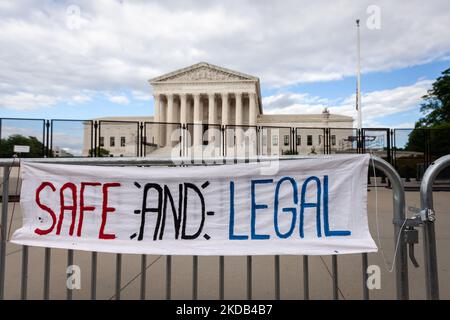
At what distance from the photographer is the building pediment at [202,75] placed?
7188cm

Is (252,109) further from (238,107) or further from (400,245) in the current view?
→ (400,245)

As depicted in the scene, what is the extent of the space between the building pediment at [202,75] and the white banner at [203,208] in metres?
70.8

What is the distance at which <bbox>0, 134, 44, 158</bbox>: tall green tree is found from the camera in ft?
→ 48.6

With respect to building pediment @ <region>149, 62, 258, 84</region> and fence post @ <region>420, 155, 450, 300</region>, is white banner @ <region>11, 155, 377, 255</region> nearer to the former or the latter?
fence post @ <region>420, 155, 450, 300</region>

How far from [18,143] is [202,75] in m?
61.1

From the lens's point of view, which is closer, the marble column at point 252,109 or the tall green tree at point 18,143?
the tall green tree at point 18,143

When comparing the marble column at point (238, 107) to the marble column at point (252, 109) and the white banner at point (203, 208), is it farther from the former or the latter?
the white banner at point (203, 208)

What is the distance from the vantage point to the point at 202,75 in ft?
241

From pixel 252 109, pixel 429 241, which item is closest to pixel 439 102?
pixel 252 109

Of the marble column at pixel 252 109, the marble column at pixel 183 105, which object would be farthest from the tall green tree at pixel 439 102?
the marble column at pixel 183 105

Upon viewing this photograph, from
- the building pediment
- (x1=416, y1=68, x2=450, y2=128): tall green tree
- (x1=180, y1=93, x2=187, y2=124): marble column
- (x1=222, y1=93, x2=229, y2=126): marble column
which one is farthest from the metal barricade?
(x1=180, y1=93, x2=187, y2=124): marble column
